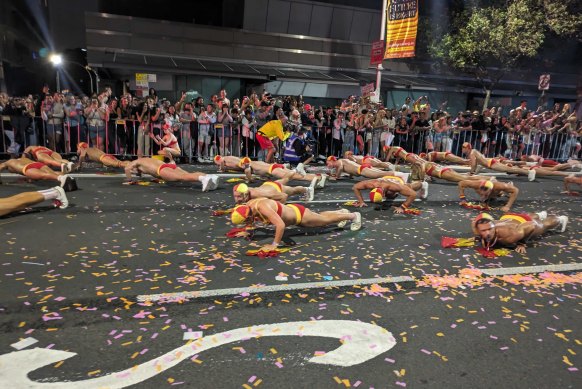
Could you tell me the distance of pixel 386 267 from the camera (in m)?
5.41

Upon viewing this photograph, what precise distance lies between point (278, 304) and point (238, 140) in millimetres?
11548

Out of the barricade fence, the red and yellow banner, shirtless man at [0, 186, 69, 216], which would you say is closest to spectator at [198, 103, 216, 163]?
the barricade fence

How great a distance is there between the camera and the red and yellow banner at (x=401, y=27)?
57.2 ft

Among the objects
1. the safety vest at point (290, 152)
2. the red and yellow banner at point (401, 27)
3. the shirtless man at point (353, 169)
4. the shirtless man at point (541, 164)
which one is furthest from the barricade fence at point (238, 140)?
the red and yellow banner at point (401, 27)

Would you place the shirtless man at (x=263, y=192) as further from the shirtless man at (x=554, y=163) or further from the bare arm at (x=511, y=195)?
the shirtless man at (x=554, y=163)

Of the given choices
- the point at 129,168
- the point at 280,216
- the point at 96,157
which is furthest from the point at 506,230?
the point at 96,157

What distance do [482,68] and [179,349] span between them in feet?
89.6

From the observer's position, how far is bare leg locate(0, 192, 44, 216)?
6816 mm

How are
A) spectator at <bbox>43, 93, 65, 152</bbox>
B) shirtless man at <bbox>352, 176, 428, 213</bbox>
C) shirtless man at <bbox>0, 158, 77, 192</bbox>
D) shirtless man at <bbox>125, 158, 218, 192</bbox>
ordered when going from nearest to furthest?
shirtless man at <bbox>352, 176, 428, 213</bbox>, shirtless man at <bbox>0, 158, 77, 192</bbox>, shirtless man at <bbox>125, 158, 218, 192</bbox>, spectator at <bbox>43, 93, 65, 152</bbox>

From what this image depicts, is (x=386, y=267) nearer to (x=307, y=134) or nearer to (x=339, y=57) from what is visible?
(x=307, y=134)

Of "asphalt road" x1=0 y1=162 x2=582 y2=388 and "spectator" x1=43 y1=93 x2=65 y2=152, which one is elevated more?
"spectator" x1=43 y1=93 x2=65 y2=152

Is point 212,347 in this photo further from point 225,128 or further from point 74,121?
point 74,121

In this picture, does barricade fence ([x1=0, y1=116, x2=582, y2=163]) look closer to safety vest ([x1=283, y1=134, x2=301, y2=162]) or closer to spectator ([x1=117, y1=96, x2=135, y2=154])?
spectator ([x1=117, y1=96, x2=135, y2=154])

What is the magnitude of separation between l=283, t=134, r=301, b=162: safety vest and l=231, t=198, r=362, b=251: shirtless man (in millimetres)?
7796
